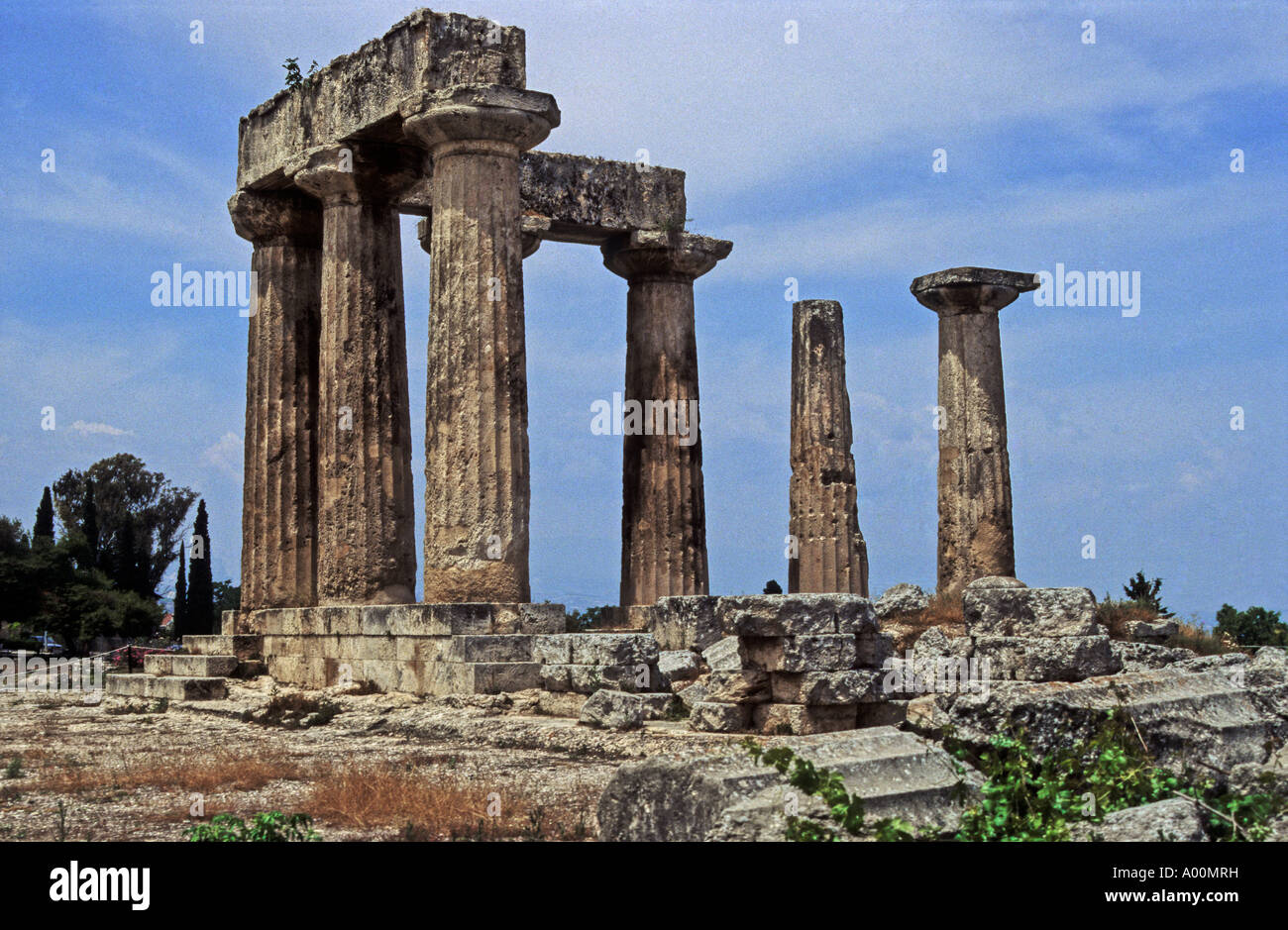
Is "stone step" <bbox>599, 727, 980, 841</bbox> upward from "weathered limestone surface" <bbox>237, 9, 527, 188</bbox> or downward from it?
downward

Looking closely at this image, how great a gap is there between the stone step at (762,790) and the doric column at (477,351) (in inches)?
378

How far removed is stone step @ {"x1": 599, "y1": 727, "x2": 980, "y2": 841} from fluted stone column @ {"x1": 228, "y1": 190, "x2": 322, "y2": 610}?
14600mm

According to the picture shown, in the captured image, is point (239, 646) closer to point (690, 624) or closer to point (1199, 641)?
point (690, 624)

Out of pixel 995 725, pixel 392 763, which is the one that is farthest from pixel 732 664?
pixel 995 725

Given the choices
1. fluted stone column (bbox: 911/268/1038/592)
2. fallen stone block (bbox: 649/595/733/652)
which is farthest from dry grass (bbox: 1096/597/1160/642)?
fallen stone block (bbox: 649/595/733/652)

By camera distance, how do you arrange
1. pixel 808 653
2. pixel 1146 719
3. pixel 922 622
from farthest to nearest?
pixel 922 622, pixel 808 653, pixel 1146 719

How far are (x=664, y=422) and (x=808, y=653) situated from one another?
10.8 metres

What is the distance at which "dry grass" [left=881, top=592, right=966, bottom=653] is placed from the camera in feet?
72.5

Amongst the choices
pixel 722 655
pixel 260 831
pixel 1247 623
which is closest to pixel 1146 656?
pixel 722 655

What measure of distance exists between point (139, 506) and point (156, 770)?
209ft

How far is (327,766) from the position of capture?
11062 mm

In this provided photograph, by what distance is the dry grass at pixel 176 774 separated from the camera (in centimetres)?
1037

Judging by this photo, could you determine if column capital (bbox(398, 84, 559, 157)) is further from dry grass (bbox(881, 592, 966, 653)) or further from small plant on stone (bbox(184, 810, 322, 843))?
small plant on stone (bbox(184, 810, 322, 843))
